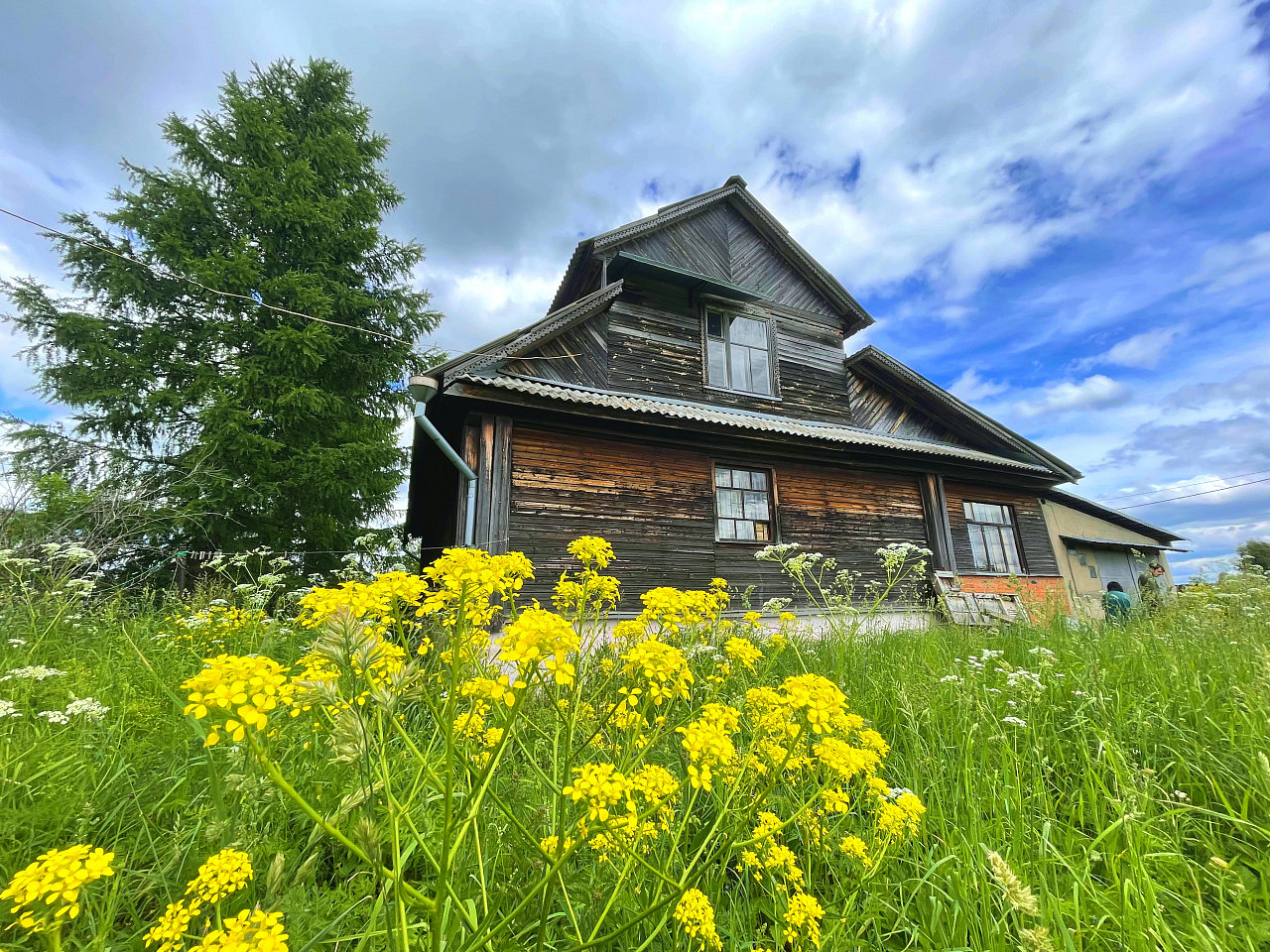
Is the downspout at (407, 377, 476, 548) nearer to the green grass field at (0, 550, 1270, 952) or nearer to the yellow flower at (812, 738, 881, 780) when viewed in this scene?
the green grass field at (0, 550, 1270, 952)

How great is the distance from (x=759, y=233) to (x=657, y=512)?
717cm

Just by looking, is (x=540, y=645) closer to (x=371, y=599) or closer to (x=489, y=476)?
(x=371, y=599)

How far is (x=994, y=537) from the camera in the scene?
35.3 feet

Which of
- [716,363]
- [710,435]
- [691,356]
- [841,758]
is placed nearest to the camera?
[841,758]

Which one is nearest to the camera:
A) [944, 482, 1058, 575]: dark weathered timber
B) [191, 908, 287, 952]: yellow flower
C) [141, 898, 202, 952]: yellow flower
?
[191, 908, 287, 952]: yellow flower

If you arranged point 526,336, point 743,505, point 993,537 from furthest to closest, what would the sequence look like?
point 993,537, point 743,505, point 526,336

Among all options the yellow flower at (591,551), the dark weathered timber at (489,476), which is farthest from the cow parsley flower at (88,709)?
the dark weathered timber at (489,476)

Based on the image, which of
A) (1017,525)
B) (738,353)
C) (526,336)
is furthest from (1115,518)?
(526,336)

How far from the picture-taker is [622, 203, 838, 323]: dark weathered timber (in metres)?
9.62

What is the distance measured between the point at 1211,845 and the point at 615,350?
7.85m

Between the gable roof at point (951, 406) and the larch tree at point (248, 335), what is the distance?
10.8 m

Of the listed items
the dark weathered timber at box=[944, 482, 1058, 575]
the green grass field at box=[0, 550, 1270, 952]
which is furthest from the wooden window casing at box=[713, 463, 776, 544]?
the green grass field at box=[0, 550, 1270, 952]

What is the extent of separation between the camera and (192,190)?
36.7 ft

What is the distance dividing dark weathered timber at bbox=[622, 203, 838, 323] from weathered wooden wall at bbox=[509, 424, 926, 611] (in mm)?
4129
